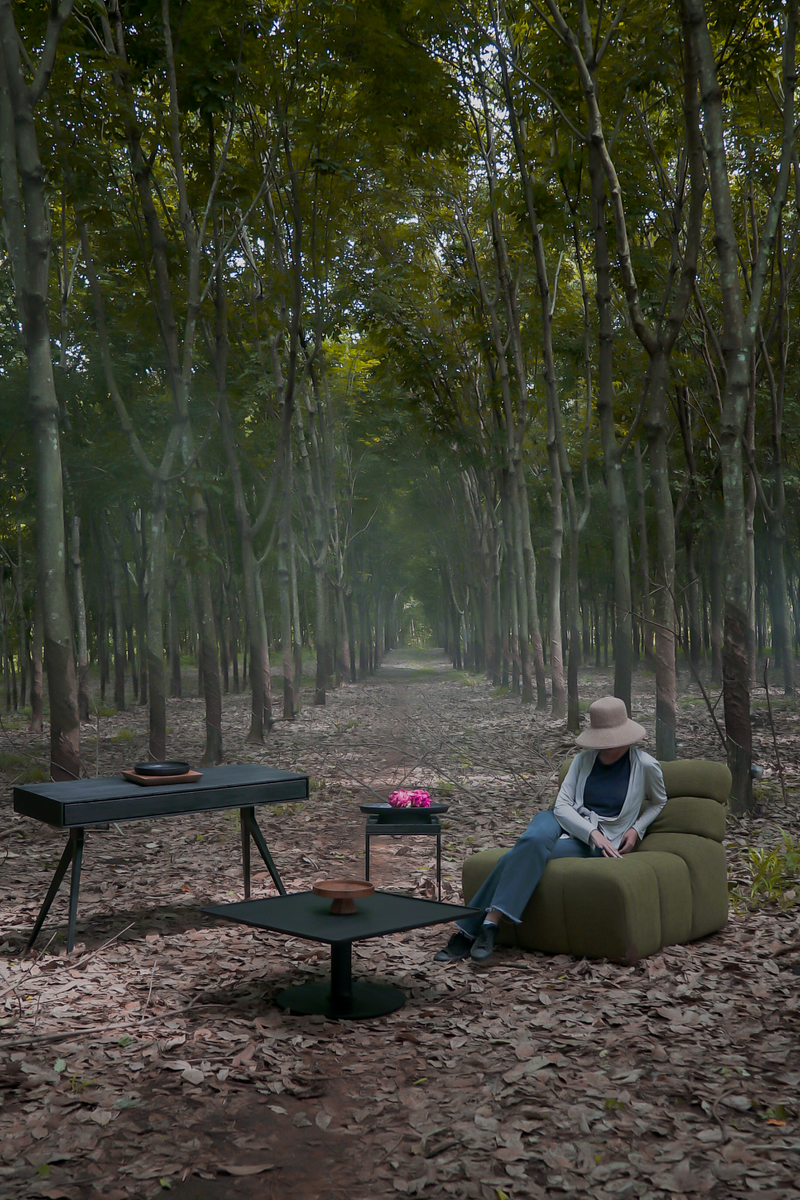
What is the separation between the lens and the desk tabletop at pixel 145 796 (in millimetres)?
5398

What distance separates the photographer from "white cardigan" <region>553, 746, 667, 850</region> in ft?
19.1

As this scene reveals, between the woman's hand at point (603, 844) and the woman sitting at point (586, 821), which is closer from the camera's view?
the woman sitting at point (586, 821)

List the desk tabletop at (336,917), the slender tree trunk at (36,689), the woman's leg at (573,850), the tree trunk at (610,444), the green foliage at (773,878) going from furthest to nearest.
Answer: the slender tree trunk at (36,689) < the tree trunk at (610,444) < the green foliage at (773,878) < the woman's leg at (573,850) < the desk tabletop at (336,917)

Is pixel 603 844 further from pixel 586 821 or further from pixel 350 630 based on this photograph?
pixel 350 630

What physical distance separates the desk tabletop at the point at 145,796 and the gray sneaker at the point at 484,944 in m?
1.59

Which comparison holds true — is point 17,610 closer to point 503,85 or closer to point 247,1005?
point 503,85

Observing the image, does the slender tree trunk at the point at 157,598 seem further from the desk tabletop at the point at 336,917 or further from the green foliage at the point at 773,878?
the green foliage at the point at 773,878

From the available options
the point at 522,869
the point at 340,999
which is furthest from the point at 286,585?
the point at 340,999

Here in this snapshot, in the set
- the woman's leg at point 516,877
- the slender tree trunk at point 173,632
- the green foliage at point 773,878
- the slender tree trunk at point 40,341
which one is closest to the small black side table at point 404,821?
the woman's leg at point 516,877

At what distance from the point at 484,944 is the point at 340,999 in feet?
3.37

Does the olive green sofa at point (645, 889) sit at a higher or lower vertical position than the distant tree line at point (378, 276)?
lower

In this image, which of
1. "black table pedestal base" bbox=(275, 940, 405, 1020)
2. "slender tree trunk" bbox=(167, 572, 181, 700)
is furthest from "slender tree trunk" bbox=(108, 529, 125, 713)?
"black table pedestal base" bbox=(275, 940, 405, 1020)

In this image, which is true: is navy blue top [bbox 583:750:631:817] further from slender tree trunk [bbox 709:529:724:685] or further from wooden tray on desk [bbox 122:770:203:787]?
slender tree trunk [bbox 709:529:724:685]

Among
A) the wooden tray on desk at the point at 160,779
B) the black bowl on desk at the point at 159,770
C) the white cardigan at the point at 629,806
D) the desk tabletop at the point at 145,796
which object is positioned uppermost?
the black bowl on desk at the point at 159,770
